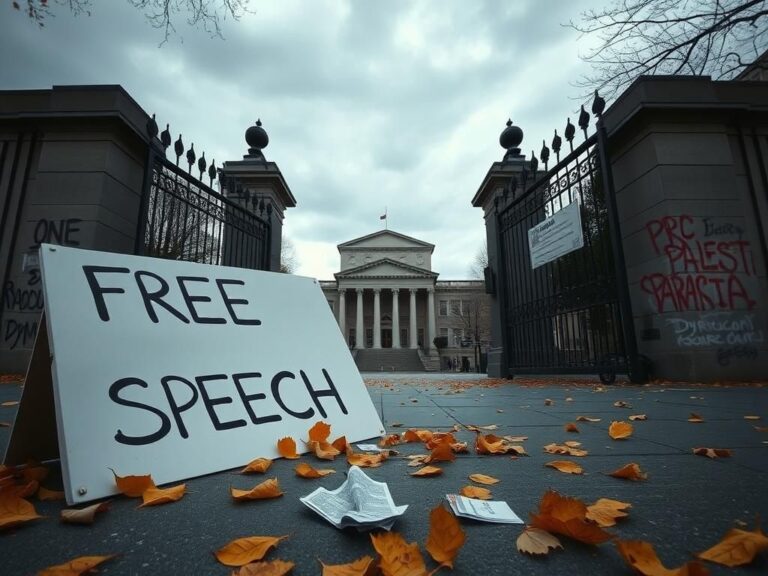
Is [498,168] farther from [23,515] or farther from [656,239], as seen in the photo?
[23,515]

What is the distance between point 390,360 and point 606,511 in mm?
37887

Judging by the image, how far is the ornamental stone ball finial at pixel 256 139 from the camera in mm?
8797

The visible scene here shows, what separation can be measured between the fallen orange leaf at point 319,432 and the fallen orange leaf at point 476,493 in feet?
2.42

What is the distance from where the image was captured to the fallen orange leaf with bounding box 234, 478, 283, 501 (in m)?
1.13

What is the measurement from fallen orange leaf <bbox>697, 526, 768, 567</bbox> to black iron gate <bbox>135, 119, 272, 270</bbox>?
5.63 metres

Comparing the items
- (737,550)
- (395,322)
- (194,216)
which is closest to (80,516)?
(737,550)

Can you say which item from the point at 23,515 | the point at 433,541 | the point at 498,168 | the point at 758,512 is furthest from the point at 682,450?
the point at 498,168

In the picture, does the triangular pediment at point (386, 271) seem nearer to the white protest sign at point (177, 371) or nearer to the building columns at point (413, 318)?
the building columns at point (413, 318)

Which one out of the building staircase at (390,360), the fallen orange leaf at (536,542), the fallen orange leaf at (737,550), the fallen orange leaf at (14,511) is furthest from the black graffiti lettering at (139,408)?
the building staircase at (390,360)

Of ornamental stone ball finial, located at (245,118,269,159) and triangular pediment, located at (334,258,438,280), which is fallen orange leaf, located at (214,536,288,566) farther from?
triangular pediment, located at (334,258,438,280)

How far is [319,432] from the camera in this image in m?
1.75

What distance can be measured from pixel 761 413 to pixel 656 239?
10.8ft

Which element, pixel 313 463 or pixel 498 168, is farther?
pixel 498 168

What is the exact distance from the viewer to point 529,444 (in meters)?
1.93
